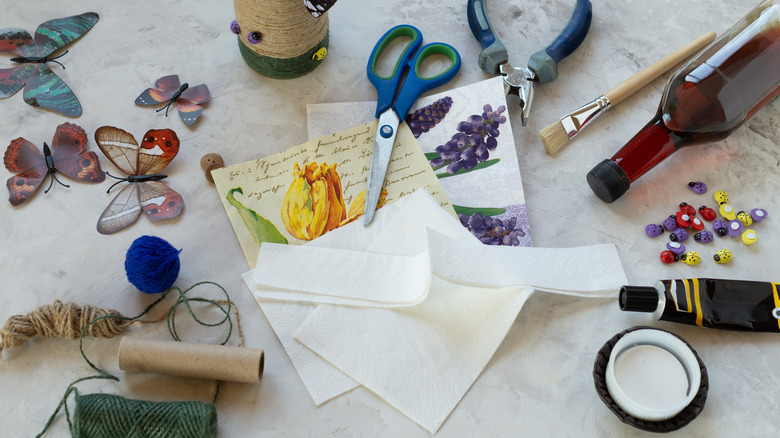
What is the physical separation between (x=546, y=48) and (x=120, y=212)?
1.75ft

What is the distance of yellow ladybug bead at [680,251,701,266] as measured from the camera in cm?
68

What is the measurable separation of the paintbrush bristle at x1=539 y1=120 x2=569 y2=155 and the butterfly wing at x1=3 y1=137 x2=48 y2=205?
1.86 feet

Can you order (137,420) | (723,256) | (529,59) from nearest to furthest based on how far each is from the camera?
1. (137,420)
2. (723,256)
3. (529,59)

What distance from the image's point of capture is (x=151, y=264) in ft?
2.00

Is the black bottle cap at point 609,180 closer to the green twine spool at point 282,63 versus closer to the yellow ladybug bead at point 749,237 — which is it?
the yellow ladybug bead at point 749,237

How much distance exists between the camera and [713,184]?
0.74 m

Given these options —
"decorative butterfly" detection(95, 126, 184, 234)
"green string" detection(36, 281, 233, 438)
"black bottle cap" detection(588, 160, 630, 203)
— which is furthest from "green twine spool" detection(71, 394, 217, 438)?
"black bottle cap" detection(588, 160, 630, 203)

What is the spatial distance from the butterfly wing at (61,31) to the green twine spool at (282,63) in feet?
0.67

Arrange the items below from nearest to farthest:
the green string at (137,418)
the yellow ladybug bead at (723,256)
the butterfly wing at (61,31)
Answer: the green string at (137,418), the yellow ladybug bead at (723,256), the butterfly wing at (61,31)

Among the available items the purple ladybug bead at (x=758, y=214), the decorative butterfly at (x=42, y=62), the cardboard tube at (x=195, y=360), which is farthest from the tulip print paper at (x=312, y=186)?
the purple ladybug bead at (x=758, y=214)

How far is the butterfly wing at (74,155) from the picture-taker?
2.36ft

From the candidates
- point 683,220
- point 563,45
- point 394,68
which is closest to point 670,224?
point 683,220

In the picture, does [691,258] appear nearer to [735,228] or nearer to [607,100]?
[735,228]

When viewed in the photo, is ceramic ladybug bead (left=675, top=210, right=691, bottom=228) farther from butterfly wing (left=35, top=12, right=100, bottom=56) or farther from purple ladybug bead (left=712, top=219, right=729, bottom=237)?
butterfly wing (left=35, top=12, right=100, bottom=56)
